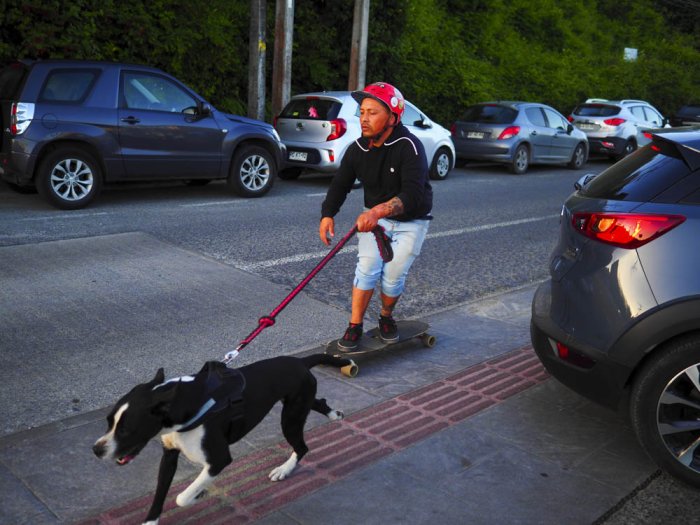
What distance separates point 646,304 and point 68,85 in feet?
27.7

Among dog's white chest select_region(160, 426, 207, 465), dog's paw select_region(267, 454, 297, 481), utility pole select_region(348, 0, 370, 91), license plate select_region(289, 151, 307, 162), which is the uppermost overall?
utility pole select_region(348, 0, 370, 91)

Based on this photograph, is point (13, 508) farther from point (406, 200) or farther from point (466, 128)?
point (466, 128)

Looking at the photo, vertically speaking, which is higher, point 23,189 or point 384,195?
point 384,195

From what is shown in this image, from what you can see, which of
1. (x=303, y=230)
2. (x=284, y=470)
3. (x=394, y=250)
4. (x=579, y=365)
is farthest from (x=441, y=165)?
(x=284, y=470)

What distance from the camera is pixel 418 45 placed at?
71.8 feet

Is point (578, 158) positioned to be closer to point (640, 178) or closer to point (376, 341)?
point (376, 341)

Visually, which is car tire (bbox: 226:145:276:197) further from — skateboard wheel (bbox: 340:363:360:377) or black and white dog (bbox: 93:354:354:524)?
black and white dog (bbox: 93:354:354:524)

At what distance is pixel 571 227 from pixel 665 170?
1.72 feet

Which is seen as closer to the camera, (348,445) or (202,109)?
(348,445)

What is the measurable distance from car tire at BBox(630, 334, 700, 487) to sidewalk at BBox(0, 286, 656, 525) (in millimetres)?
203

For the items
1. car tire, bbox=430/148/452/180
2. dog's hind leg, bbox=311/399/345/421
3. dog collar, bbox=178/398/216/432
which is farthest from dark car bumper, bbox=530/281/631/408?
car tire, bbox=430/148/452/180

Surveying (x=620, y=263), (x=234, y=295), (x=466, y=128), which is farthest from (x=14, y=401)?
(x=466, y=128)

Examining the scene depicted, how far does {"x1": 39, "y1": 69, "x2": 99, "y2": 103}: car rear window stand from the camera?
9.54m

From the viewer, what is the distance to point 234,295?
6281 mm
